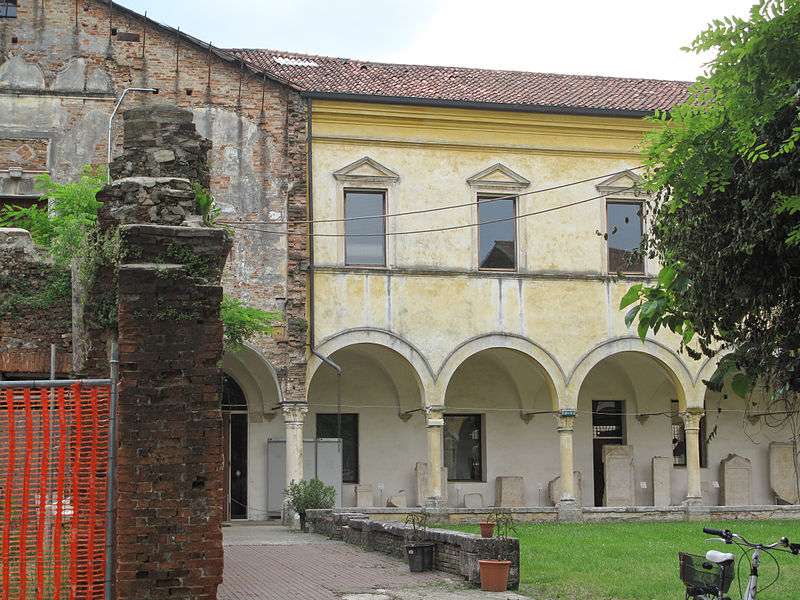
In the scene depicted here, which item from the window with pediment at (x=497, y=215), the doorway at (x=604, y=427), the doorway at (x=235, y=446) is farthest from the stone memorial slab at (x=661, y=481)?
the doorway at (x=235, y=446)

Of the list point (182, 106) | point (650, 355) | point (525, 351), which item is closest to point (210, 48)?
point (182, 106)

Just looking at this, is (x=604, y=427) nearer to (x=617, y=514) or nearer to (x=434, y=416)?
(x=617, y=514)

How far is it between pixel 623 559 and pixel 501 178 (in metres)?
11.4

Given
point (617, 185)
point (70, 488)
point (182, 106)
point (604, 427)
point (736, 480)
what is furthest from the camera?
point (604, 427)

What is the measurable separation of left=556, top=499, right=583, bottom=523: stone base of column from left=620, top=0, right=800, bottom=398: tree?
51.9 ft

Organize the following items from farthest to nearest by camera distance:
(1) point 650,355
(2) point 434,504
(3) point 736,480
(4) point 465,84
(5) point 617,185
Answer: (3) point 736,480, (4) point 465,84, (5) point 617,185, (1) point 650,355, (2) point 434,504

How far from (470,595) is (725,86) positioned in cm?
652

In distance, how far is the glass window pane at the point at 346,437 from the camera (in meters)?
25.2

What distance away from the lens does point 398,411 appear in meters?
25.5

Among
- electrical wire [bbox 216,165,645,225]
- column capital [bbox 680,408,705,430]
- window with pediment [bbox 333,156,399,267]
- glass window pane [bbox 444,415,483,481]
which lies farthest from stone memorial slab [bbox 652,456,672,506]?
window with pediment [bbox 333,156,399,267]

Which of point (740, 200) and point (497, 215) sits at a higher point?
point (497, 215)

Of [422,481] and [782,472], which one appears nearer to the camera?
[422,481]

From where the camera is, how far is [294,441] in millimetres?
22156

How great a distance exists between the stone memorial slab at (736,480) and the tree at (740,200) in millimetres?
19624
